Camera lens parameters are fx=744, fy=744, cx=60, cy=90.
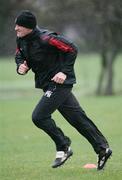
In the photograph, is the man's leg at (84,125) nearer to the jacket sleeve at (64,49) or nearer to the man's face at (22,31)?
the jacket sleeve at (64,49)

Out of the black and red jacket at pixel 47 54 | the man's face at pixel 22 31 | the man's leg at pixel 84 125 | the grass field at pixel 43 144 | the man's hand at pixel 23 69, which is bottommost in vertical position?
the grass field at pixel 43 144

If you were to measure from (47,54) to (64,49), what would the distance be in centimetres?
27

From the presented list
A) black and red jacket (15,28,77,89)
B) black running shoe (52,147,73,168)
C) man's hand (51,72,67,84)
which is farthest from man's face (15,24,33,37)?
black running shoe (52,147,73,168)

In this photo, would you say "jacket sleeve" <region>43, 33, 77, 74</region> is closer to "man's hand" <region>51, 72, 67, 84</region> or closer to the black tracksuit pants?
"man's hand" <region>51, 72, 67, 84</region>

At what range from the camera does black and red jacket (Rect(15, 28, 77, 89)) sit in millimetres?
9820

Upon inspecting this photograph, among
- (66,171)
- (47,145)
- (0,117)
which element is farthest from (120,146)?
(0,117)

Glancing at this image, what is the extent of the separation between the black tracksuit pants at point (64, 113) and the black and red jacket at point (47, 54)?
6.7 inches

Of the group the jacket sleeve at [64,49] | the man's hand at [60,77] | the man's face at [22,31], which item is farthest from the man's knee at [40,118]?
the man's face at [22,31]

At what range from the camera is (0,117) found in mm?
23891

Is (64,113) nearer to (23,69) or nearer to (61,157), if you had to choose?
(61,157)

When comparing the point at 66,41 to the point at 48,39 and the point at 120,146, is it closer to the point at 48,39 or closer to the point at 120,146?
the point at 48,39

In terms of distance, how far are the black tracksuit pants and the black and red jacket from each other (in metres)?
0.17

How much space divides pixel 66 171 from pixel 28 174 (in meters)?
0.55

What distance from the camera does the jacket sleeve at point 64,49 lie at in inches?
385
